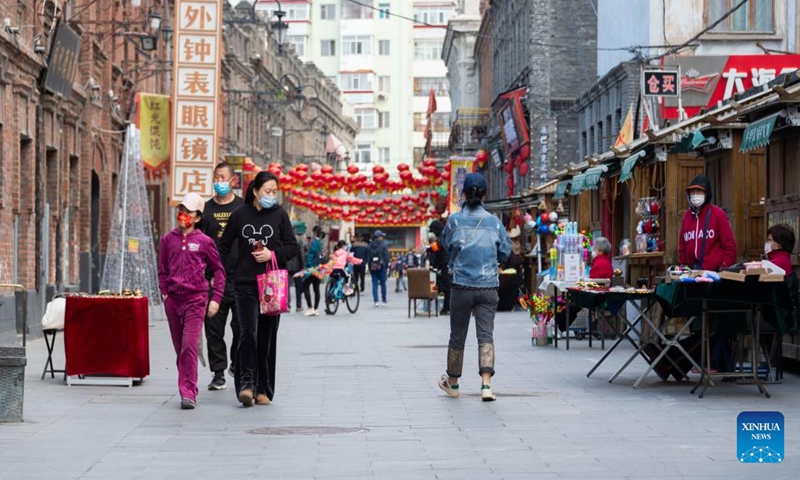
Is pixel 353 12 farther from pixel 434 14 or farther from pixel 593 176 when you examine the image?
pixel 593 176

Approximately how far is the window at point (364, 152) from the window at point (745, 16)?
334 feet

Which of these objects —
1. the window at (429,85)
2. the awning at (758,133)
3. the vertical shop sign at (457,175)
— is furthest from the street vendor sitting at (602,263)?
the window at (429,85)

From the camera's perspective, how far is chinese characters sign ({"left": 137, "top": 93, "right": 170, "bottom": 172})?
105ft

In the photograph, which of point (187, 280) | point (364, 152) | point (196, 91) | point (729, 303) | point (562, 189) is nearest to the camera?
point (187, 280)

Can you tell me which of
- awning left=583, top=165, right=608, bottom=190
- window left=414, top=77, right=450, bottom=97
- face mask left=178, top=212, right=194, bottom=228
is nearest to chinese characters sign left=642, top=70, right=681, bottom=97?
awning left=583, top=165, right=608, bottom=190

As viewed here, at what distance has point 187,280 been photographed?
12758mm

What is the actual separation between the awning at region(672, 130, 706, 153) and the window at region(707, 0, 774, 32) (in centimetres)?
1469

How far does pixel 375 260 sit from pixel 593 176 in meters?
16.8

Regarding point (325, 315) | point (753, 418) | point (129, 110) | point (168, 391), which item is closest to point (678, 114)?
point (325, 315)

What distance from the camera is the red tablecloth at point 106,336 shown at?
46.6 ft

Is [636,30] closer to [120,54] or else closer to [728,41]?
[728,41]

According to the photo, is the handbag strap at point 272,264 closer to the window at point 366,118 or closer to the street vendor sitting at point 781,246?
the street vendor sitting at point 781,246

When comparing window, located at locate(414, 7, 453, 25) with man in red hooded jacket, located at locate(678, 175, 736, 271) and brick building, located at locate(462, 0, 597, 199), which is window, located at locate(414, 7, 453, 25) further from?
man in red hooded jacket, located at locate(678, 175, 736, 271)

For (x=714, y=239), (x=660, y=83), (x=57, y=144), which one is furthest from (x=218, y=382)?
(x=660, y=83)
